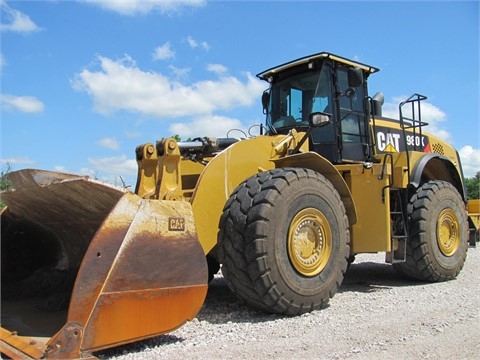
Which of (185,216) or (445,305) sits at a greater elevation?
(185,216)

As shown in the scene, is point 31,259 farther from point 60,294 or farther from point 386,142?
point 386,142

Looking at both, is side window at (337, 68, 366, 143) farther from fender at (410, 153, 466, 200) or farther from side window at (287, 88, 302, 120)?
fender at (410, 153, 466, 200)

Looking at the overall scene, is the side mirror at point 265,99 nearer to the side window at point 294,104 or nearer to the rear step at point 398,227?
the side window at point 294,104

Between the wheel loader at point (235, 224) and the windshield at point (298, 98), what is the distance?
0.06ft

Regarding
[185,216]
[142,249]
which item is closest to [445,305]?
[185,216]

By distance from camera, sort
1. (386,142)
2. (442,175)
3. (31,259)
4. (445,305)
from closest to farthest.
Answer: (31,259) < (445,305) < (386,142) < (442,175)

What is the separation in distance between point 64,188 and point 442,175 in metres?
6.05

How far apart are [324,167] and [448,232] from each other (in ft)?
9.10

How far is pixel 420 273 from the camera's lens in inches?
263

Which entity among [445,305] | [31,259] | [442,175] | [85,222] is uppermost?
[442,175]

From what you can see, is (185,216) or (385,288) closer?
(185,216)

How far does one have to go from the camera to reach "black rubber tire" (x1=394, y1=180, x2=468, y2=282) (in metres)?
6.62

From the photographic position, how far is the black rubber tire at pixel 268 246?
170 inches

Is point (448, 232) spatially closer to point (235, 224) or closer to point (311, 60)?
point (311, 60)
